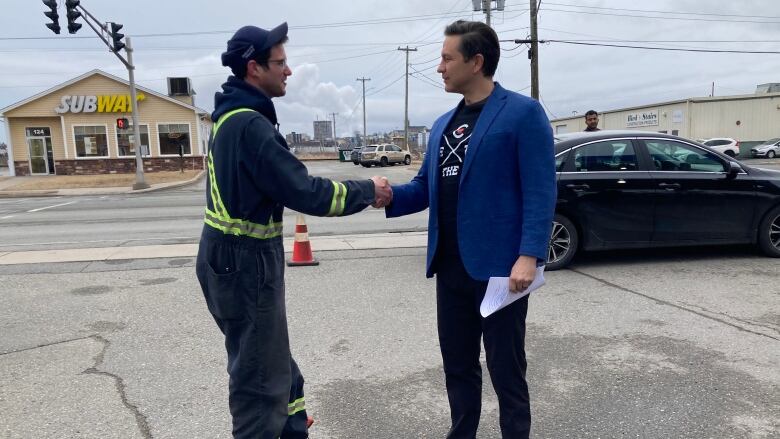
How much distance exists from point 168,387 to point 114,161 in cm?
3325

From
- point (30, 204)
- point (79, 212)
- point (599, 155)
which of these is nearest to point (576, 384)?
point (599, 155)

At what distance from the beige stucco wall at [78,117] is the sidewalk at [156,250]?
88.8 ft

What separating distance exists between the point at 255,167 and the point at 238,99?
Result: 1.05ft

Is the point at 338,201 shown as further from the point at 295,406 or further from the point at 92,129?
the point at 92,129

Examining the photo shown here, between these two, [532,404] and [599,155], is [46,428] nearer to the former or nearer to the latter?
[532,404]

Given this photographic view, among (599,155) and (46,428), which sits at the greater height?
(599,155)

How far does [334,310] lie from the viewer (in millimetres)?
5363

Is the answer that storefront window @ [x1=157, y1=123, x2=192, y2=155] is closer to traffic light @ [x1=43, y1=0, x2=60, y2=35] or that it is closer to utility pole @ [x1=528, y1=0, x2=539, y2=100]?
traffic light @ [x1=43, y1=0, x2=60, y2=35]

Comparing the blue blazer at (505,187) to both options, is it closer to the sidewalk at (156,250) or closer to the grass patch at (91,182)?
the sidewalk at (156,250)

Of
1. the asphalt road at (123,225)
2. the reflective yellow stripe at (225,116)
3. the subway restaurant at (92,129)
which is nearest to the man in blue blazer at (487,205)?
the reflective yellow stripe at (225,116)

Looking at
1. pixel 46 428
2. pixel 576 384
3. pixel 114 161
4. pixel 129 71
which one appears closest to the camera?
pixel 46 428

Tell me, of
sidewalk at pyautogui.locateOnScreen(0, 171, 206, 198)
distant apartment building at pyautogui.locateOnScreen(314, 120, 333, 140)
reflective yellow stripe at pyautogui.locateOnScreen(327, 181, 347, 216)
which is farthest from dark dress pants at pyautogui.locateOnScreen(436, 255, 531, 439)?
distant apartment building at pyautogui.locateOnScreen(314, 120, 333, 140)

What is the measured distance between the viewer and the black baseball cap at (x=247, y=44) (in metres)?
2.39

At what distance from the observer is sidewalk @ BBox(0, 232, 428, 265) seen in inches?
313
